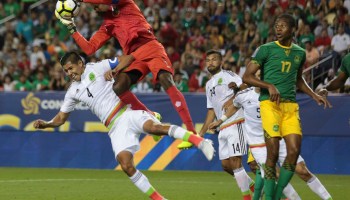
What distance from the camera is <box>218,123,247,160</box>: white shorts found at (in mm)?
14825

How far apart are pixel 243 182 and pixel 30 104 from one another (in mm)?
10784

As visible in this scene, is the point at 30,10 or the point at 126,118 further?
the point at 30,10

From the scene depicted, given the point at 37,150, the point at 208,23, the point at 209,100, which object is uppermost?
the point at 209,100

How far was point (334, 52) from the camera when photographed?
2361cm

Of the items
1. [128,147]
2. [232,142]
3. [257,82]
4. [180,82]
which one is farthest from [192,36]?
[257,82]

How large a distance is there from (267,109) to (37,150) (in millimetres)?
12419

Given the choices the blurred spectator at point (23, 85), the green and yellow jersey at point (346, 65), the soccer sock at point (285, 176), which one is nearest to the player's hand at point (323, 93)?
the green and yellow jersey at point (346, 65)

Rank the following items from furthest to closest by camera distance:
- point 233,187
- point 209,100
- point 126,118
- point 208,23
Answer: point 208,23 → point 233,187 → point 209,100 → point 126,118

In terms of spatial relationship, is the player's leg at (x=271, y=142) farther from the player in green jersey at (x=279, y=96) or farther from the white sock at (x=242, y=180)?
the white sock at (x=242, y=180)

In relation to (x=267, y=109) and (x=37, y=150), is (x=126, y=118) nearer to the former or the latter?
(x=267, y=109)

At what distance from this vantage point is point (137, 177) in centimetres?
1280

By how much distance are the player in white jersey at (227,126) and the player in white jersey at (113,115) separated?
72.6 inches

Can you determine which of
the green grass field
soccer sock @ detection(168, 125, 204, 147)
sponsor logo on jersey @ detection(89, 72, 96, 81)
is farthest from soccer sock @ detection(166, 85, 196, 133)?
the green grass field

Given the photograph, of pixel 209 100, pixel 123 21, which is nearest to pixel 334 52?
pixel 209 100
